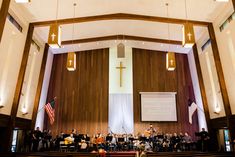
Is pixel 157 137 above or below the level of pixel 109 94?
below

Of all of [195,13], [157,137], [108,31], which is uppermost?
[108,31]

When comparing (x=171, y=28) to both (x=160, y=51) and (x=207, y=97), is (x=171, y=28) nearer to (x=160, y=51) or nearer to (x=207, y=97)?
(x=160, y=51)

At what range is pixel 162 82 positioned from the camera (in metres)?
12.0

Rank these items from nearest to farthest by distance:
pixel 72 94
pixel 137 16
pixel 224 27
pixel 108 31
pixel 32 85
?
1. pixel 224 27
2. pixel 137 16
3. pixel 32 85
4. pixel 108 31
5. pixel 72 94

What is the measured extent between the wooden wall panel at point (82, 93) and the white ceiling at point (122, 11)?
211 cm

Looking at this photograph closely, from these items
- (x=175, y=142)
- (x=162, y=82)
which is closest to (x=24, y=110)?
(x=175, y=142)

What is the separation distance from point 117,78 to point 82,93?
2.19 meters

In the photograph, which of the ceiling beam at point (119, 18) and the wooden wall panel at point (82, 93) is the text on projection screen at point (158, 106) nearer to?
the wooden wall panel at point (82, 93)

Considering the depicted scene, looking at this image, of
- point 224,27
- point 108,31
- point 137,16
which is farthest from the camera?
point 108,31

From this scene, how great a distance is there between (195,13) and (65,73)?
24.9 ft

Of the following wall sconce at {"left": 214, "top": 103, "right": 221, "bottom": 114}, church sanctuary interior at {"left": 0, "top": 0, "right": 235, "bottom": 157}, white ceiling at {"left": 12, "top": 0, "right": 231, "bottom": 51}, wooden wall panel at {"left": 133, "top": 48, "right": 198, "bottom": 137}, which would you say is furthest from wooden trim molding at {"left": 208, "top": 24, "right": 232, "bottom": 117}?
wooden wall panel at {"left": 133, "top": 48, "right": 198, "bottom": 137}

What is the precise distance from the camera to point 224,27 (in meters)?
8.06

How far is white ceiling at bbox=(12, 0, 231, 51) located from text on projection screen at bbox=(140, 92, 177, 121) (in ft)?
10.9

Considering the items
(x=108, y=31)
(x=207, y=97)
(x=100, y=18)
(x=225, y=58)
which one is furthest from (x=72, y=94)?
(x=225, y=58)
